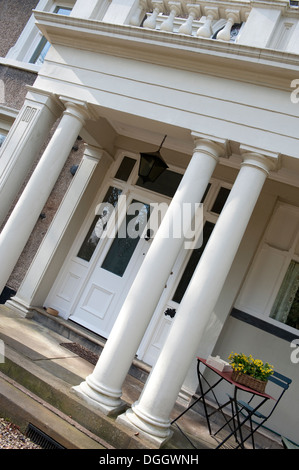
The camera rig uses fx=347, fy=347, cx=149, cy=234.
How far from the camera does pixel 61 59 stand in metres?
4.75

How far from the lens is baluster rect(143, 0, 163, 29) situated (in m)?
4.57

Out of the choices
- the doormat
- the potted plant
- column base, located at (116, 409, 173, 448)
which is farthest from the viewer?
the doormat

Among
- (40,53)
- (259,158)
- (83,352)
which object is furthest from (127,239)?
(40,53)

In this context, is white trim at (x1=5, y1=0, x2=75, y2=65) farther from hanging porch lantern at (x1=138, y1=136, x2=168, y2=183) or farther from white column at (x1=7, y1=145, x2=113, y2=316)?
hanging porch lantern at (x1=138, y1=136, x2=168, y2=183)

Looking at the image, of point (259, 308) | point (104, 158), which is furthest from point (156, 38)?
point (259, 308)

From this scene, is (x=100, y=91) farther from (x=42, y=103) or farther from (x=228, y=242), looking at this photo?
(x=228, y=242)

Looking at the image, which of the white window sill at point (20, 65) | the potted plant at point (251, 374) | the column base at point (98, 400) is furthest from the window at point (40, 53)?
the potted plant at point (251, 374)

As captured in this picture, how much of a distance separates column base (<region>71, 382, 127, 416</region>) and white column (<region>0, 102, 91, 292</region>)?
175 cm

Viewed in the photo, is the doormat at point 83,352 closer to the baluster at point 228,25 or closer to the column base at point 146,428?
the column base at point 146,428

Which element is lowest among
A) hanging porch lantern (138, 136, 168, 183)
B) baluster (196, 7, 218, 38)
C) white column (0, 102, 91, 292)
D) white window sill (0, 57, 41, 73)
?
white column (0, 102, 91, 292)

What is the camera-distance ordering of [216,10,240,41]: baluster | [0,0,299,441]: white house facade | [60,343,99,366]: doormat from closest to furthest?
[0,0,299,441]: white house facade, [216,10,240,41]: baluster, [60,343,99,366]: doormat

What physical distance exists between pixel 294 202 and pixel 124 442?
158 inches

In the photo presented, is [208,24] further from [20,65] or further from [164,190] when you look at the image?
[20,65]

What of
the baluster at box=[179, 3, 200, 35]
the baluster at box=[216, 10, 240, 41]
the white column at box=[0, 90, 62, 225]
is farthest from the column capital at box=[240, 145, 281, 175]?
the white column at box=[0, 90, 62, 225]
